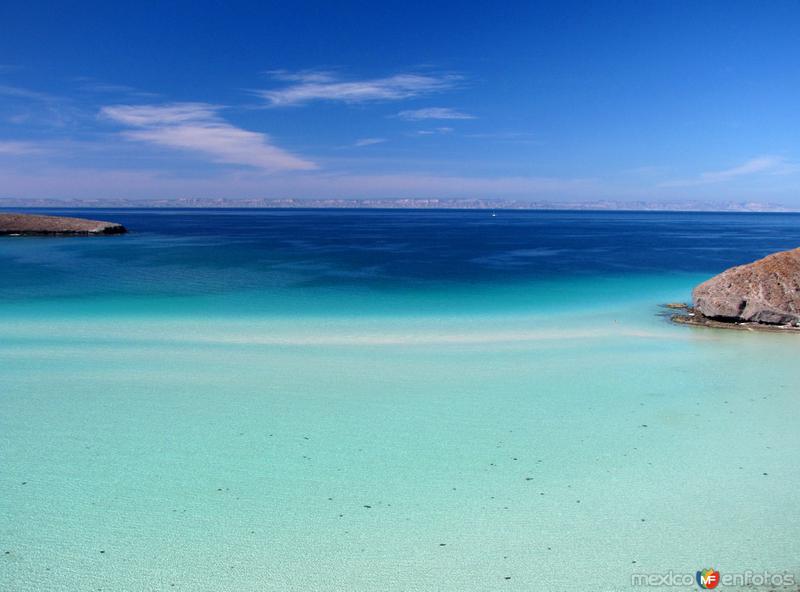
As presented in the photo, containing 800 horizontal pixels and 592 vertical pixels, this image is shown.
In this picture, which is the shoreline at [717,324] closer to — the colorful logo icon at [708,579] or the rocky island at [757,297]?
the rocky island at [757,297]

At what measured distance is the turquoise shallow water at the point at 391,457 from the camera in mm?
5516

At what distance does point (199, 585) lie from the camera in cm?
518

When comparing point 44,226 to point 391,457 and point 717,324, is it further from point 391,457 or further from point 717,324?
point 391,457

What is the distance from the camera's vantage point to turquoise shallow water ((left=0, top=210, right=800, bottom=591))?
5516 mm

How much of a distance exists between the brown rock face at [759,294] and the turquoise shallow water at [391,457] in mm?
1010

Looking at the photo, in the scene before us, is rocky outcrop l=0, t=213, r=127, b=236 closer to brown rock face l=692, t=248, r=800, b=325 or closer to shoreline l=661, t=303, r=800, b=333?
shoreline l=661, t=303, r=800, b=333

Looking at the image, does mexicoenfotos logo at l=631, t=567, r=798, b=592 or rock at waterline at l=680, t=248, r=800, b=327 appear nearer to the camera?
mexicoenfotos logo at l=631, t=567, r=798, b=592

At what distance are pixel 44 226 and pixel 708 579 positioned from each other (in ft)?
206

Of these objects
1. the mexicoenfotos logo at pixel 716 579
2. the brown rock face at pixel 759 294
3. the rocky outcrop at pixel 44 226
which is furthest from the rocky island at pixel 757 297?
the rocky outcrop at pixel 44 226

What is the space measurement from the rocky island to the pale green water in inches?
45.6

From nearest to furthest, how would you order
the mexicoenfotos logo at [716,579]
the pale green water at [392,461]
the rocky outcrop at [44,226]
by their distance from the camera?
the mexicoenfotos logo at [716,579]
the pale green water at [392,461]
the rocky outcrop at [44,226]

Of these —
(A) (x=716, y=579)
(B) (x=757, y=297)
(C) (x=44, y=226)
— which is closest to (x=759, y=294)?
(B) (x=757, y=297)

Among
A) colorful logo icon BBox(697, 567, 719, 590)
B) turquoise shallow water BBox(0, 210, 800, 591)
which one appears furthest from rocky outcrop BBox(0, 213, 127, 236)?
colorful logo icon BBox(697, 567, 719, 590)

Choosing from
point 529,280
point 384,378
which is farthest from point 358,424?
point 529,280
